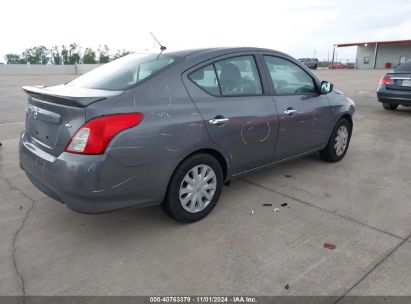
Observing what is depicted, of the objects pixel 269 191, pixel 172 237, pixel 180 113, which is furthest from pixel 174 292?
pixel 269 191

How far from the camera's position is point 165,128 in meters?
2.76

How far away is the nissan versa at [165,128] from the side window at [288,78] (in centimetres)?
2

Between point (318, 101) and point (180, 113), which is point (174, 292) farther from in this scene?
point (318, 101)

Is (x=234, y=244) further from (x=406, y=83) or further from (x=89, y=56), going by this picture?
(x=89, y=56)

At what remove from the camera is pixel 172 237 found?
2.99 metres

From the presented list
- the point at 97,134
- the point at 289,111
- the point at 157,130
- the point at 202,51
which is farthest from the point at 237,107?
the point at 97,134

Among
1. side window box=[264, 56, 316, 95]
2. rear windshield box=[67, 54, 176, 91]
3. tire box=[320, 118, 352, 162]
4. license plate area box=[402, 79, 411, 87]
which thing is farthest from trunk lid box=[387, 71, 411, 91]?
rear windshield box=[67, 54, 176, 91]

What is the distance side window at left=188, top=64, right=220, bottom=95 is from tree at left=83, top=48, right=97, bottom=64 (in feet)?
204

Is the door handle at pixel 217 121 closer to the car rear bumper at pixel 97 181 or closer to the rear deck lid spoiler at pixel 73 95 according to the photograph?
the car rear bumper at pixel 97 181

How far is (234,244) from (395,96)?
7.55 metres

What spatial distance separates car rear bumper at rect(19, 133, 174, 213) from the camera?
2.50m

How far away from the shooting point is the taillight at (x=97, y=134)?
2.48 m

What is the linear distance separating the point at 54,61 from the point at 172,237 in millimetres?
65865

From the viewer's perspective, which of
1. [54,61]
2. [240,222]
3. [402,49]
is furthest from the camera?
[54,61]
